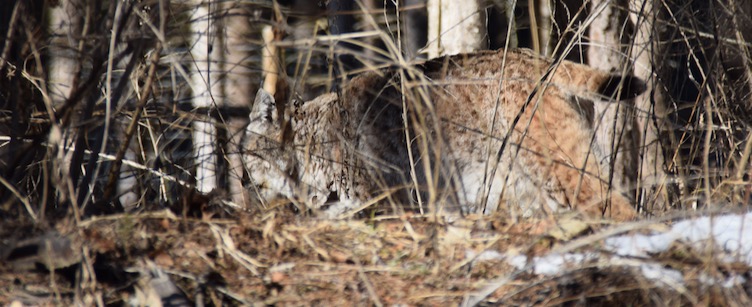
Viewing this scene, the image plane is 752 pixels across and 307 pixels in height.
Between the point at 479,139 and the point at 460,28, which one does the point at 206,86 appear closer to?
the point at 479,139

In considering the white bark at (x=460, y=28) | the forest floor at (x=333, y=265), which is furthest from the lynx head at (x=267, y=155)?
the forest floor at (x=333, y=265)

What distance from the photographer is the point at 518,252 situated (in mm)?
2508

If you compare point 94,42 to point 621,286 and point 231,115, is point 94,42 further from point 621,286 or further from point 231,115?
point 231,115

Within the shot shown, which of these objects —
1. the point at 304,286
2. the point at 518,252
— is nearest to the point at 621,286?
the point at 518,252

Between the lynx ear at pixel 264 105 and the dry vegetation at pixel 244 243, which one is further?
the lynx ear at pixel 264 105

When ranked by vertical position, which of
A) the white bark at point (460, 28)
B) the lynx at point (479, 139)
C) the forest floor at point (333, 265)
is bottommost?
the forest floor at point (333, 265)

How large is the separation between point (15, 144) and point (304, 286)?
132 cm

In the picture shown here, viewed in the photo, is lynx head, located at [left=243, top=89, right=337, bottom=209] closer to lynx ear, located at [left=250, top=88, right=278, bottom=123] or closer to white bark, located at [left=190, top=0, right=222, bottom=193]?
lynx ear, located at [left=250, top=88, right=278, bottom=123]

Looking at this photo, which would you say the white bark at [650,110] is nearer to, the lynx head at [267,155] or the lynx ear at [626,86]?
the lynx ear at [626,86]

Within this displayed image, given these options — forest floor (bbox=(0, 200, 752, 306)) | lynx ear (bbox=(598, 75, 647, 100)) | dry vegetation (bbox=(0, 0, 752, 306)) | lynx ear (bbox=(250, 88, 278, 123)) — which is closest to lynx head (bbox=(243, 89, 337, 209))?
lynx ear (bbox=(250, 88, 278, 123))

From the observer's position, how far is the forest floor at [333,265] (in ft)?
7.11

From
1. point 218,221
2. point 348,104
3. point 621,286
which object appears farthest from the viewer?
point 348,104

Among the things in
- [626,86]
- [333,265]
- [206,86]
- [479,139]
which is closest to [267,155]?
[479,139]

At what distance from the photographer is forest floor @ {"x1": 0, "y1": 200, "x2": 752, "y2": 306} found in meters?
2.17
